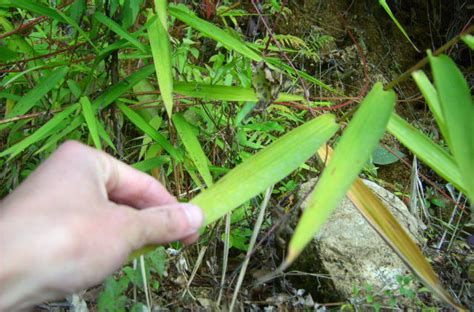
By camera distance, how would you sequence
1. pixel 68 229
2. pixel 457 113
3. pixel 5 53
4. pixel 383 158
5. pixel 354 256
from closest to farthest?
pixel 68 229 → pixel 457 113 → pixel 5 53 → pixel 354 256 → pixel 383 158

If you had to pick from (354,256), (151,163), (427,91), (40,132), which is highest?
(427,91)

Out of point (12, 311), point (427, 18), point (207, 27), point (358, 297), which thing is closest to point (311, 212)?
point (12, 311)

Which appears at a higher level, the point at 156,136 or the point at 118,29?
the point at 118,29

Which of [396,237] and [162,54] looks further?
[162,54]

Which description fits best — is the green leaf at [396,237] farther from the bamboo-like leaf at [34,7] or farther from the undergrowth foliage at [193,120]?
the bamboo-like leaf at [34,7]

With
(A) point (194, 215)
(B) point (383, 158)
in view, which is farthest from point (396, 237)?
(B) point (383, 158)

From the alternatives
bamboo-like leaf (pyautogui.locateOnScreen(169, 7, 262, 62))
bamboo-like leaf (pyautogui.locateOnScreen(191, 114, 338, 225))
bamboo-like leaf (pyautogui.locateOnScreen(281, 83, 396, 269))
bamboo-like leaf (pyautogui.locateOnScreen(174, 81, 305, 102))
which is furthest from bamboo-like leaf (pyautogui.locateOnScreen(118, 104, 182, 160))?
bamboo-like leaf (pyautogui.locateOnScreen(281, 83, 396, 269))

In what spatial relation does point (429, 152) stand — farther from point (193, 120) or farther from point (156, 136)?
point (193, 120)
